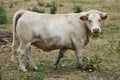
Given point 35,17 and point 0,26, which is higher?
point 35,17

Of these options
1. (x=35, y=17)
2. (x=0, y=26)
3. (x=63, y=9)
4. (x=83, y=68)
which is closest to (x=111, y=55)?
(x=83, y=68)

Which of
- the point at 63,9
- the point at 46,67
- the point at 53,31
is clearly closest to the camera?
the point at 53,31

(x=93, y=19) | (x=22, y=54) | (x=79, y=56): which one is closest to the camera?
(x=93, y=19)

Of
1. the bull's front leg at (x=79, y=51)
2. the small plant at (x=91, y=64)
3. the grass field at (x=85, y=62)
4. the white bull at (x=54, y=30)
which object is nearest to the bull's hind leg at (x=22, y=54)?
the white bull at (x=54, y=30)

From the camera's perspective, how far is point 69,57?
1034cm

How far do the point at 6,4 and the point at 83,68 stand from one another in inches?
496

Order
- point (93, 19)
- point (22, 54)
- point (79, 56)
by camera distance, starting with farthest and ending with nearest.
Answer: point (79, 56), point (22, 54), point (93, 19)

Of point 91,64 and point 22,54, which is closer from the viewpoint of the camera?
point 22,54

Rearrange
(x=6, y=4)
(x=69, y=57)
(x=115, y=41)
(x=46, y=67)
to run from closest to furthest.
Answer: (x=46, y=67), (x=69, y=57), (x=115, y=41), (x=6, y=4)

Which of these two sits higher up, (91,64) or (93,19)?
(93,19)

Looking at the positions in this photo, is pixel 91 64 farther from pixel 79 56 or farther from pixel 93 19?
pixel 93 19

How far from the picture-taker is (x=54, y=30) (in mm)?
8672

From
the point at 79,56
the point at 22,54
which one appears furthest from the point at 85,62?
the point at 22,54

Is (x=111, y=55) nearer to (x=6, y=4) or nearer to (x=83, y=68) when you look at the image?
(x=83, y=68)
